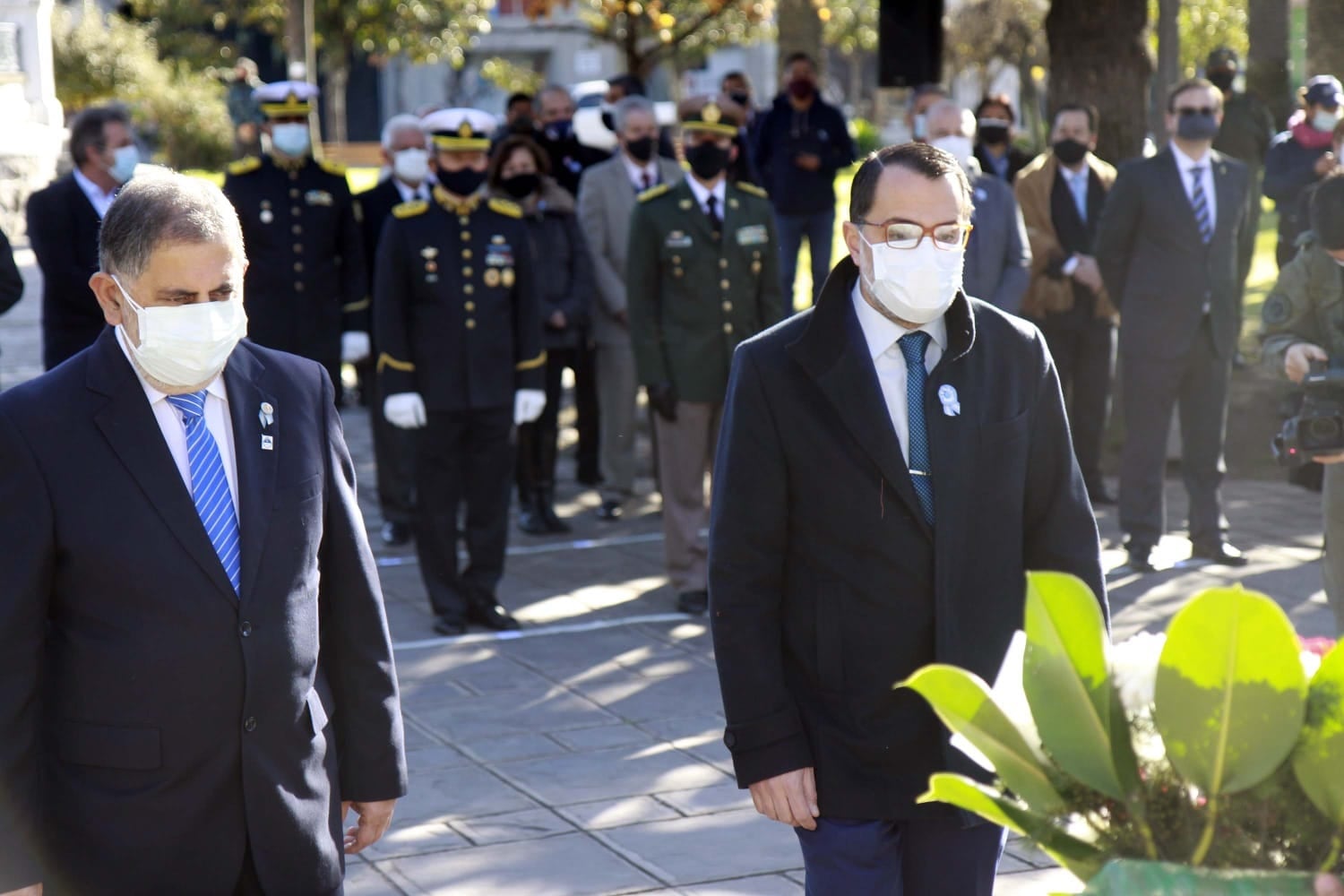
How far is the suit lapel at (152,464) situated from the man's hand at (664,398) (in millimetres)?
5280

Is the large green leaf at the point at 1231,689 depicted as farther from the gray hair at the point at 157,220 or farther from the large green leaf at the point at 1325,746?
the gray hair at the point at 157,220

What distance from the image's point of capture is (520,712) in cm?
655

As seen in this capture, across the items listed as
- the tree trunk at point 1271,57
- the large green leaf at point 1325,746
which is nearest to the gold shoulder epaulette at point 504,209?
the large green leaf at point 1325,746

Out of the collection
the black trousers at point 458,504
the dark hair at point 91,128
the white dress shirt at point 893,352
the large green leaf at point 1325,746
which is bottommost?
the black trousers at point 458,504

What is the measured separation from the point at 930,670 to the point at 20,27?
1985 cm

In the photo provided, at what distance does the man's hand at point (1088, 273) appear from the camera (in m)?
9.66

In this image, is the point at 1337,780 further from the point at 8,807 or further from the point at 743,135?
the point at 743,135

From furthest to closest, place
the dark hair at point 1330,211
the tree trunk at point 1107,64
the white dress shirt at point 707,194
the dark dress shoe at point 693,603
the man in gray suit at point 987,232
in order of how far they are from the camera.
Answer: the tree trunk at point 1107,64
the man in gray suit at point 987,232
the white dress shirt at point 707,194
the dark dress shoe at point 693,603
the dark hair at point 1330,211

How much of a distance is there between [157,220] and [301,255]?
258 inches

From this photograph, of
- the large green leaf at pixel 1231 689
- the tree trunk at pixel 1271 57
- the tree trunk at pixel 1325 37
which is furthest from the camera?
the tree trunk at pixel 1271 57

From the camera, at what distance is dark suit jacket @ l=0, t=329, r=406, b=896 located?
8.95 feet

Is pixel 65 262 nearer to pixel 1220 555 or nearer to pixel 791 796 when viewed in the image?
pixel 1220 555

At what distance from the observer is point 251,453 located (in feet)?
9.53

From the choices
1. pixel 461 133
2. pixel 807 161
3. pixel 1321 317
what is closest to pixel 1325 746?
pixel 1321 317
